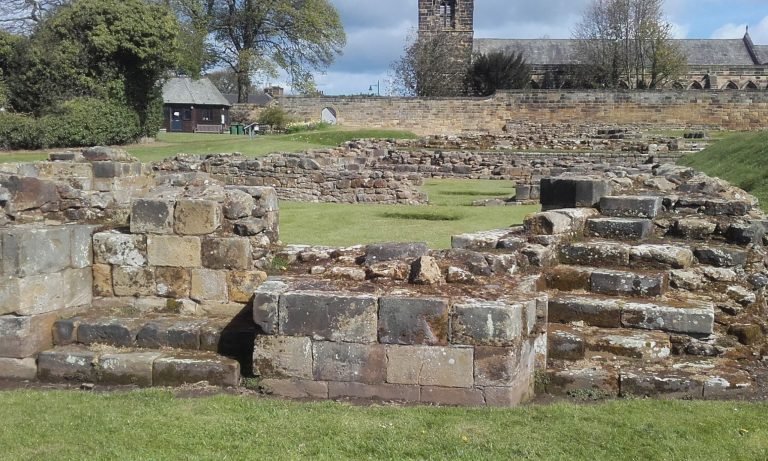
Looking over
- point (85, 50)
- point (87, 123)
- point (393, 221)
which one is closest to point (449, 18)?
point (85, 50)

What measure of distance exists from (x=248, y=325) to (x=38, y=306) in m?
1.85

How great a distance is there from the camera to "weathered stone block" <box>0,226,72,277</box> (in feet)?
20.1

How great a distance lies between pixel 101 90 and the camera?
1176 inches

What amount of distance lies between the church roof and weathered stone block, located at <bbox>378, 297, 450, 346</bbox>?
189 feet

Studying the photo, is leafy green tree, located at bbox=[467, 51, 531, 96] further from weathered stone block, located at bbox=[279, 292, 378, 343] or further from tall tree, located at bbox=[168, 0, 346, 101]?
weathered stone block, located at bbox=[279, 292, 378, 343]

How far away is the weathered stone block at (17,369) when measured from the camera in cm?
612

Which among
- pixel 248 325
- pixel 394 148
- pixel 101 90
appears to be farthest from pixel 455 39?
pixel 248 325

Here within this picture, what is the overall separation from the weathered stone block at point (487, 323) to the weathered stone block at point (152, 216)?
303cm

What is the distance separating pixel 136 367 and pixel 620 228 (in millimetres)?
4935

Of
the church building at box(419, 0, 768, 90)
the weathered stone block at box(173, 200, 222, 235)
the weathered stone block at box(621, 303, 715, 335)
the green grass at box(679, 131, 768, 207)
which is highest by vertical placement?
the church building at box(419, 0, 768, 90)

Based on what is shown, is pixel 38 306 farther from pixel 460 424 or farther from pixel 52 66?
pixel 52 66

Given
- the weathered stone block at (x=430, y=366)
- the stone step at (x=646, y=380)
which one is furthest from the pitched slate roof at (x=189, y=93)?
the stone step at (x=646, y=380)

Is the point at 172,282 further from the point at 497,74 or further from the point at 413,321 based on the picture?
the point at 497,74

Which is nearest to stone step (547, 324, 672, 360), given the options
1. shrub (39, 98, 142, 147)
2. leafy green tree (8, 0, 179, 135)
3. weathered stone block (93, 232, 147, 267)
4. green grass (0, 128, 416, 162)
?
weathered stone block (93, 232, 147, 267)
